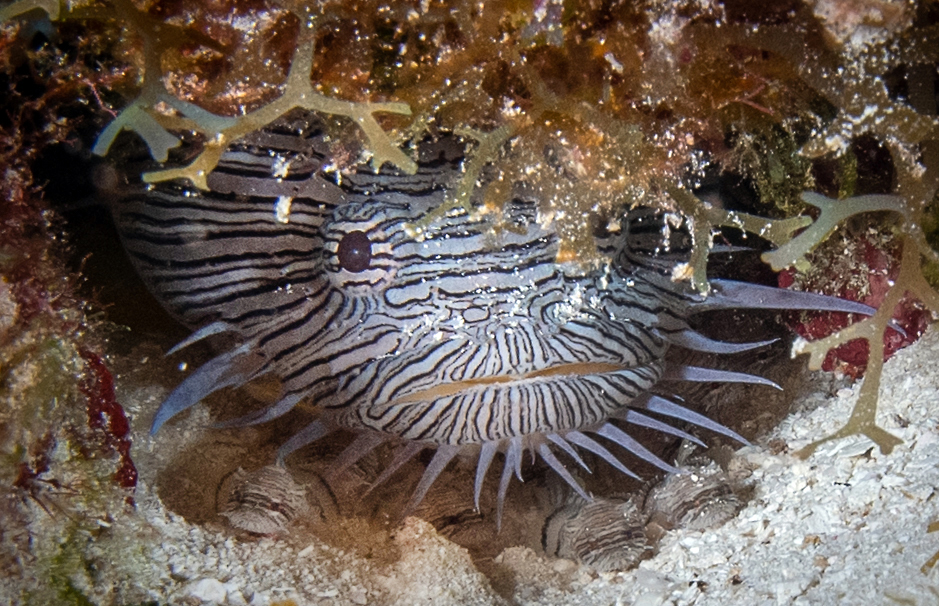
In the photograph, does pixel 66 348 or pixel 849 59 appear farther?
pixel 66 348

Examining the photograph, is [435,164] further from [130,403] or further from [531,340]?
[130,403]

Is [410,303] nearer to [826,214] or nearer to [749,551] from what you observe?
[826,214]

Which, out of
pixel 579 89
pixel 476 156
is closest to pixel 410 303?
pixel 476 156

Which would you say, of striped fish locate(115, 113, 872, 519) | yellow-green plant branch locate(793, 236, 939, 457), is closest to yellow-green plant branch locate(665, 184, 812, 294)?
yellow-green plant branch locate(793, 236, 939, 457)

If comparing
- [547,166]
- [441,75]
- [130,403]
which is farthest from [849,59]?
[130,403]

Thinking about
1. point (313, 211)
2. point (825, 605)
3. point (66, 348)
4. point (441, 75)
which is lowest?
point (825, 605)

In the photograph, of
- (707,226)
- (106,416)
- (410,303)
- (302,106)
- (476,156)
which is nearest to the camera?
(302,106)

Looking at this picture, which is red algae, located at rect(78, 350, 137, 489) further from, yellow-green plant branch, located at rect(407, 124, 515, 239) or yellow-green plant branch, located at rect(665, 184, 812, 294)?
yellow-green plant branch, located at rect(665, 184, 812, 294)
